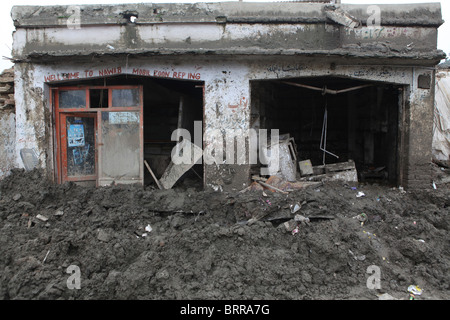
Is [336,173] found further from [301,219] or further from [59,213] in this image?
[59,213]

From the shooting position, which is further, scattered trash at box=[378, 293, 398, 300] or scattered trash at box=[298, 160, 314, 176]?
scattered trash at box=[298, 160, 314, 176]

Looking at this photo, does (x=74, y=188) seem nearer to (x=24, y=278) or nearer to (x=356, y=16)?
(x=24, y=278)

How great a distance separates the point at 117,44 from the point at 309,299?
21.6ft

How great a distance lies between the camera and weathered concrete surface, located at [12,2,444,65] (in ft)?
23.8

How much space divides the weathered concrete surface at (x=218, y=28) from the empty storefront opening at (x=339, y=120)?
1416 mm

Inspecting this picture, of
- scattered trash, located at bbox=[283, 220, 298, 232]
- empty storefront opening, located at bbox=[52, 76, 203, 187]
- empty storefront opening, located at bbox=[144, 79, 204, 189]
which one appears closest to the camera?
scattered trash, located at bbox=[283, 220, 298, 232]

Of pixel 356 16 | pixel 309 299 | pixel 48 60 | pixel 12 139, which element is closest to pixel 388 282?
pixel 309 299

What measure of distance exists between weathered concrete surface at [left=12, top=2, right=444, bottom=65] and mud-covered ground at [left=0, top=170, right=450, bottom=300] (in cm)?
327

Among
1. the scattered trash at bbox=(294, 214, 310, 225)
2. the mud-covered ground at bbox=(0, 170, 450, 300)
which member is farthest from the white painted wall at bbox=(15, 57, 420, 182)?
the scattered trash at bbox=(294, 214, 310, 225)

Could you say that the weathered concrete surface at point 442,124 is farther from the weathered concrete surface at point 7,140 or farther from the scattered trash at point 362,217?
the weathered concrete surface at point 7,140

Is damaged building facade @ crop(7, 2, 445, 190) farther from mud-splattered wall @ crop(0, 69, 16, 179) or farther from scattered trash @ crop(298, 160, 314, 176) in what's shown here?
scattered trash @ crop(298, 160, 314, 176)

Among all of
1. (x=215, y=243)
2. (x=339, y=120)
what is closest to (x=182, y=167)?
(x=215, y=243)

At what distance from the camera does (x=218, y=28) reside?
7262 mm

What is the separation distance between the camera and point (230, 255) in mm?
5160
